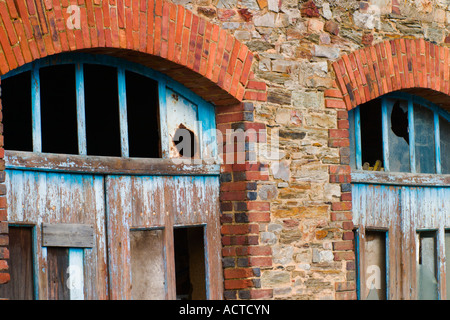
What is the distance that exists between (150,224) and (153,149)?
1.79 ft

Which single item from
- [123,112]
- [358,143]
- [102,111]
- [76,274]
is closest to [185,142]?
[123,112]

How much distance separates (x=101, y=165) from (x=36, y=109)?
0.57 metres

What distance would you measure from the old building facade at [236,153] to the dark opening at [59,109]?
16 millimetres

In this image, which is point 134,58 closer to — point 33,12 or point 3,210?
point 33,12

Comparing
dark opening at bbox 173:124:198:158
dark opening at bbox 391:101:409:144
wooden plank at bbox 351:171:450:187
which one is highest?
dark opening at bbox 391:101:409:144

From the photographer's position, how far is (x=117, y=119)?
4824 millimetres

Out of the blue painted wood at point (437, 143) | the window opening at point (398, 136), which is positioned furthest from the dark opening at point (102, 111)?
the blue painted wood at point (437, 143)

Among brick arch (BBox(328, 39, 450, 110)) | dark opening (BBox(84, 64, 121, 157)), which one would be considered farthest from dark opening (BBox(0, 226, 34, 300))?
brick arch (BBox(328, 39, 450, 110))

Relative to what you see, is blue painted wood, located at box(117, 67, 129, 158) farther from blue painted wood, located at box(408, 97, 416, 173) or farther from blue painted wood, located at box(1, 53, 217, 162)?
blue painted wood, located at box(408, 97, 416, 173)

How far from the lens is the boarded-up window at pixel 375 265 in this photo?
6.18 metres

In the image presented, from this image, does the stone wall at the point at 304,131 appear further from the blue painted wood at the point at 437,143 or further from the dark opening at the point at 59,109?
the blue painted wood at the point at 437,143

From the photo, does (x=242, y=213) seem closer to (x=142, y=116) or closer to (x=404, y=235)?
(x=142, y=116)

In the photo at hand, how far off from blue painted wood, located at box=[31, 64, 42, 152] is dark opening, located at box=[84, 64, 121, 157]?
0.38 meters

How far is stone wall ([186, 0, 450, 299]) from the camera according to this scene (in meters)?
5.25
